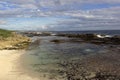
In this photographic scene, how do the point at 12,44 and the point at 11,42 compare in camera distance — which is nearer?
the point at 12,44

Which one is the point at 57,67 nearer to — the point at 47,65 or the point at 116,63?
the point at 47,65

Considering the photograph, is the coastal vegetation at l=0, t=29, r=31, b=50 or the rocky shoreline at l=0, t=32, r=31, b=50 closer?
the rocky shoreline at l=0, t=32, r=31, b=50

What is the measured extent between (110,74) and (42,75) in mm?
6956

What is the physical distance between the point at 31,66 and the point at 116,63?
431 inches

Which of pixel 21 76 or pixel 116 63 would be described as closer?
pixel 21 76

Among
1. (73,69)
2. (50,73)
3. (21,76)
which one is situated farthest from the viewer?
(73,69)

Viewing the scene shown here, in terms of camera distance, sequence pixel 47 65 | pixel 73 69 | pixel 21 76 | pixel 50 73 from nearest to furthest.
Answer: pixel 21 76 < pixel 50 73 < pixel 73 69 < pixel 47 65

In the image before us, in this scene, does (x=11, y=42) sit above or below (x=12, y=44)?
above

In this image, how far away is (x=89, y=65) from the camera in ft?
99.7

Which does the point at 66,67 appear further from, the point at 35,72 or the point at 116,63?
the point at 116,63

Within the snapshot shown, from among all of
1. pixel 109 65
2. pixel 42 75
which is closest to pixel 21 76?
pixel 42 75

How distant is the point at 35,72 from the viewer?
26.1m

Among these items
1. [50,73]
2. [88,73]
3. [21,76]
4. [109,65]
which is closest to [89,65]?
[109,65]

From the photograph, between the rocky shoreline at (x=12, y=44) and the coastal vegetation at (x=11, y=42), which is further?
the coastal vegetation at (x=11, y=42)
